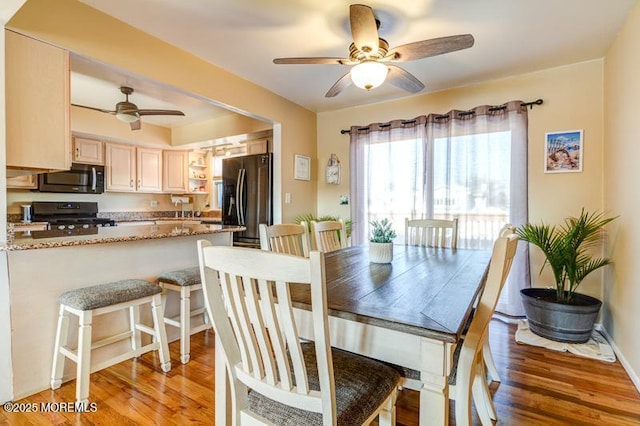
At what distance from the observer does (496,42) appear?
2.43 m

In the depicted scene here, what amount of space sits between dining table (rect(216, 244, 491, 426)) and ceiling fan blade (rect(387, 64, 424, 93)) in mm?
1404

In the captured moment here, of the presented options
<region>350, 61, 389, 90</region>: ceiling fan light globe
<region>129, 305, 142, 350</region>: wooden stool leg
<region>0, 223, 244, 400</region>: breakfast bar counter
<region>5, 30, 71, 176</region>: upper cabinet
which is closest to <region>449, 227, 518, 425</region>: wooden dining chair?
<region>350, 61, 389, 90</region>: ceiling fan light globe

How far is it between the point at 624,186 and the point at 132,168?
5.77m

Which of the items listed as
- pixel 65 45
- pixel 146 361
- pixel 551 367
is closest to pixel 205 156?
pixel 65 45

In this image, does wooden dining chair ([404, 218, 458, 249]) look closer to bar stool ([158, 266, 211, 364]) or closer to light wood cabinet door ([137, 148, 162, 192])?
bar stool ([158, 266, 211, 364])

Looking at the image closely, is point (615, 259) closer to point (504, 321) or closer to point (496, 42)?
point (504, 321)

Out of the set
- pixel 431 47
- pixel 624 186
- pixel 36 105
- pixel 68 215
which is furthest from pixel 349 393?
pixel 68 215

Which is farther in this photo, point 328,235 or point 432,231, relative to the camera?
point 432,231

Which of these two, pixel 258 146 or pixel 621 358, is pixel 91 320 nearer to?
pixel 258 146

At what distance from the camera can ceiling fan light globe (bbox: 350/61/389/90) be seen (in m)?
1.94

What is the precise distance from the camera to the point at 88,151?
435 centimetres

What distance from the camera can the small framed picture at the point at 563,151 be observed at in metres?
2.80

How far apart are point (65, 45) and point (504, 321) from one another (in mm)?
4080

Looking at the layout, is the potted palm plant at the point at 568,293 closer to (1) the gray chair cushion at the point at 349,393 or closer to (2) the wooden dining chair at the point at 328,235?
(2) the wooden dining chair at the point at 328,235
